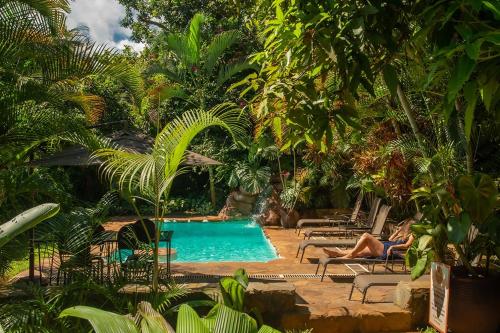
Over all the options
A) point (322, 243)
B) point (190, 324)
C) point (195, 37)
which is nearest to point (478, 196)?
point (190, 324)

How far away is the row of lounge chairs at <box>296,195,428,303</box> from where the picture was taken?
6014 mm

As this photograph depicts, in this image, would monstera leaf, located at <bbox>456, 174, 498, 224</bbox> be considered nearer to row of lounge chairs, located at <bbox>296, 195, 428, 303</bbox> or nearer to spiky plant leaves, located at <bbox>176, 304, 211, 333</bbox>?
row of lounge chairs, located at <bbox>296, 195, 428, 303</bbox>

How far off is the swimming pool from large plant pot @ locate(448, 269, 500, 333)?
A: 17.3ft

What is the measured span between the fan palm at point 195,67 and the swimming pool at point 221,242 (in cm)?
406

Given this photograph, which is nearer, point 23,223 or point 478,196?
point 23,223

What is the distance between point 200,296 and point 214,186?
13357 millimetres

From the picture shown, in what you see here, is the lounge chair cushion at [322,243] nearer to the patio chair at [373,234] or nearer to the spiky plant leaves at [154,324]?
the patio chair at [373,234]

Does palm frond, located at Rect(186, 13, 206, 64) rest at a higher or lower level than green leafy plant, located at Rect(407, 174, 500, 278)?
higher

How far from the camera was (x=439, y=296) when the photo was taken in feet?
17.0

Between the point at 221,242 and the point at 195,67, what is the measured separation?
7155 mm

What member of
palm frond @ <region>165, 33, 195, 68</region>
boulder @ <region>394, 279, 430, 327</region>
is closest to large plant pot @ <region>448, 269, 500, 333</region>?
boulder @ <region>394, 279, 430, 327</region>

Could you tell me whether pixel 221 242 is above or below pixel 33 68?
below

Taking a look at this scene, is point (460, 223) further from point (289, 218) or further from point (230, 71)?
point (230, 71)

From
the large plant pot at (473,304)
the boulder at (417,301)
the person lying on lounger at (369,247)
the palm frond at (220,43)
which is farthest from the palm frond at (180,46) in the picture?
the large plant pot at (473,304)
